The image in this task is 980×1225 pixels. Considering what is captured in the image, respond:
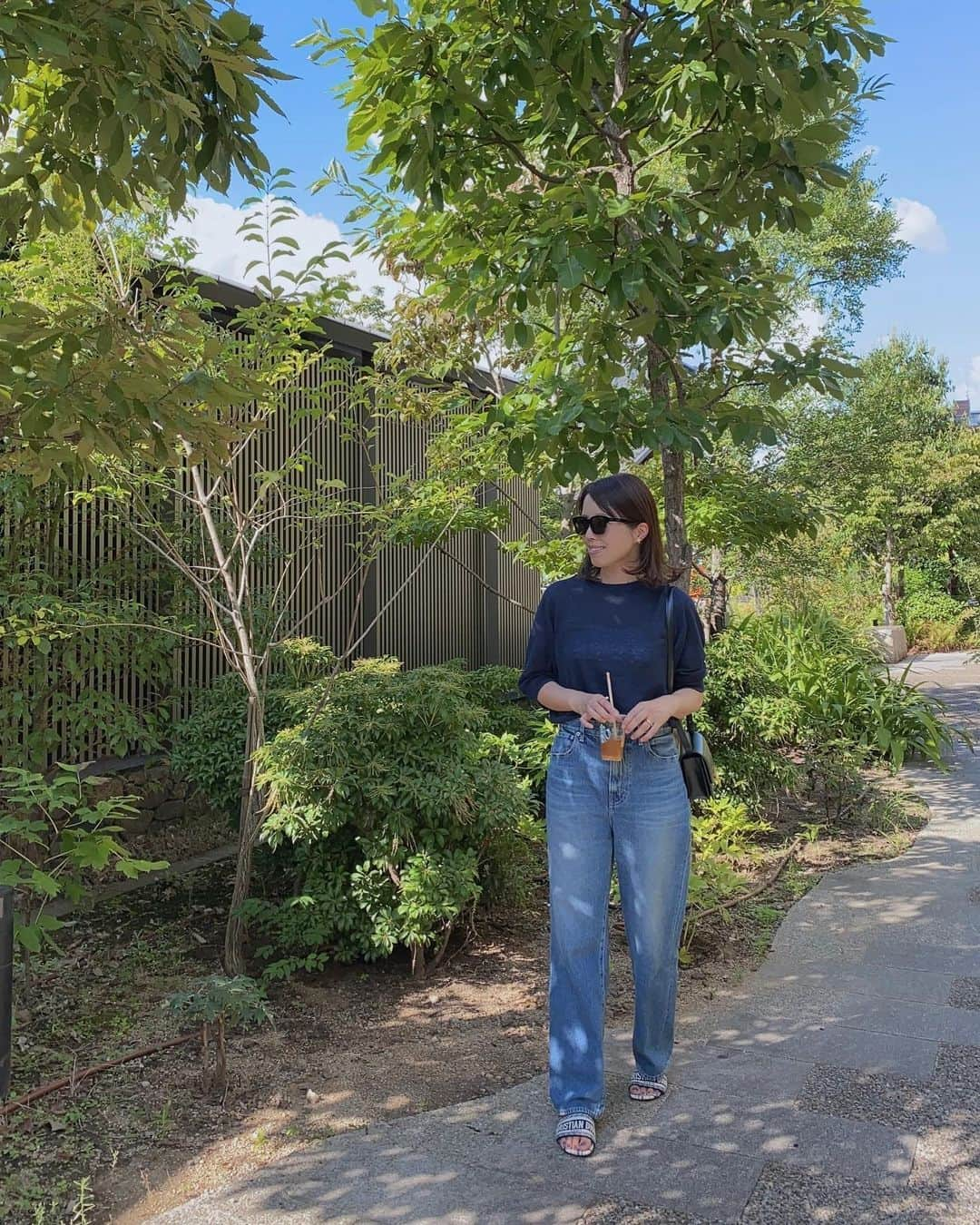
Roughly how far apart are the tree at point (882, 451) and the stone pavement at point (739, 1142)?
4319 millimetres

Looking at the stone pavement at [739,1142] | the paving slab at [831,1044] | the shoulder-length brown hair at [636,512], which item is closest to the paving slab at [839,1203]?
the stone pavement at [739,1142]

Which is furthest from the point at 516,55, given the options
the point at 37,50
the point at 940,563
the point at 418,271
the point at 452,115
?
the point at 940,563

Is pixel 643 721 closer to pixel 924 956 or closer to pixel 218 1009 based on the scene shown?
pixel 218 1009

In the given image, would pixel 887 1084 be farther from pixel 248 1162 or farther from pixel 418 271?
pixel 418 271

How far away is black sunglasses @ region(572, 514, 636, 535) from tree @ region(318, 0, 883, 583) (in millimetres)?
591

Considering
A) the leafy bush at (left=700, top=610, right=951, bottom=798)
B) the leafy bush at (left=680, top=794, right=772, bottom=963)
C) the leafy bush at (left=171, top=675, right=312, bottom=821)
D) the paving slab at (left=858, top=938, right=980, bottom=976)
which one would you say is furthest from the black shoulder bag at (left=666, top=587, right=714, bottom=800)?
the leafy bush at (left=700, top=610, right=951, bottom=798)

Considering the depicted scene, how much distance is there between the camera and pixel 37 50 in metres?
2.01

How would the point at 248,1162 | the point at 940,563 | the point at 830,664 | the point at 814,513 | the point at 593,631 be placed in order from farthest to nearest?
the point at 940,563
the point at 830,664
the point at 814,513
the point at 593,631
the point at 248,1162

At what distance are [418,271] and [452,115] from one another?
127 inches

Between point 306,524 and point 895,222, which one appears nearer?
point 306,524

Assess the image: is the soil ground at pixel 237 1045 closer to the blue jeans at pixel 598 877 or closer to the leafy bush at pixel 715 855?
the leafy bush at pixel 715 855

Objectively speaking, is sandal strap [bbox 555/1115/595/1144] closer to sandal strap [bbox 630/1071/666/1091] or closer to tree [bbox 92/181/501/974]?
sandal strap [bbox 630/1071/666/1091]

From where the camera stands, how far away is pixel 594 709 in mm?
2730

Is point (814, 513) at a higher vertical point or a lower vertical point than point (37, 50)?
lower
